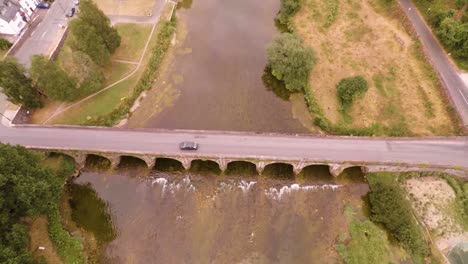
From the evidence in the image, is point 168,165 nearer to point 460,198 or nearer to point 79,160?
point 79,160

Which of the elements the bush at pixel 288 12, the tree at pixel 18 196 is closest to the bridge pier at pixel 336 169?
the bush at pixel 288 12

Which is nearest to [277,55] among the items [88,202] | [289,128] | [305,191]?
[289,128]

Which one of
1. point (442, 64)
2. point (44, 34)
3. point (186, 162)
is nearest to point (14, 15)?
point (44, 34)

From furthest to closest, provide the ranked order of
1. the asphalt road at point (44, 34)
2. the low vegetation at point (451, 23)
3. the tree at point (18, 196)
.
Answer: the asphalt road at point (44, 34), the low vegetation at point (451, 23), the tree at point (18, 196)

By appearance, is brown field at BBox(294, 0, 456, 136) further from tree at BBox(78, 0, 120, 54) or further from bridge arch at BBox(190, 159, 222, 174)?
tree at BBox(78, 0, 120, 54)

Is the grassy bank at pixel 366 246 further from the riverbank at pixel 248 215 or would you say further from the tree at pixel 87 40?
the tree at pixel 87 40

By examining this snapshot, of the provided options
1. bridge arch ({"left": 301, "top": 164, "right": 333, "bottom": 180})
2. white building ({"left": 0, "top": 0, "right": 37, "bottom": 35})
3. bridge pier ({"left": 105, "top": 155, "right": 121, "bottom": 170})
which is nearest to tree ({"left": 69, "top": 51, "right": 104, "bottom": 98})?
bridge pier ({"left": 105, "top": 155, "right": 121, "bottom": 170})
